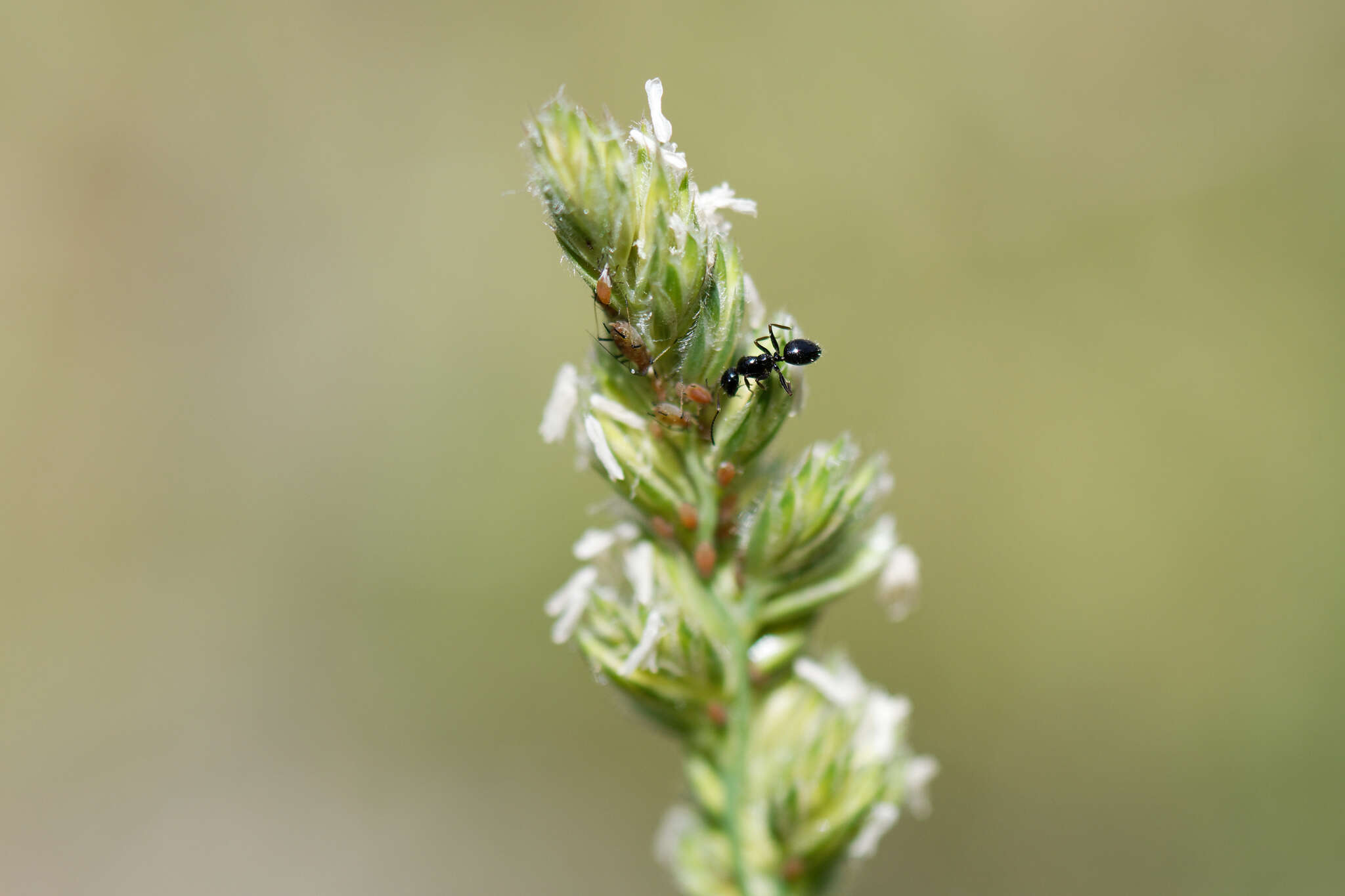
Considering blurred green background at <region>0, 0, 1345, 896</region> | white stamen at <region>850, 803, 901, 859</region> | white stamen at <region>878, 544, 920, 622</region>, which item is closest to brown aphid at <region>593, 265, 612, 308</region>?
white stamen at <region>878, 544, 920, 622</region>

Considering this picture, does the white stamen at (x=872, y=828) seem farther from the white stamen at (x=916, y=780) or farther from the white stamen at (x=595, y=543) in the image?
the white stamen at (x=595, y=543)

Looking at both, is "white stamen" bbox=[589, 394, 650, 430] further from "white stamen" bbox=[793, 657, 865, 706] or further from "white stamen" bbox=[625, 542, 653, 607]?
"white stamen" bbox=[793, 657, 865, 706]

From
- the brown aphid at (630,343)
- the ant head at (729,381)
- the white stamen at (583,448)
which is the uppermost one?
the brown aphid at (630,343)

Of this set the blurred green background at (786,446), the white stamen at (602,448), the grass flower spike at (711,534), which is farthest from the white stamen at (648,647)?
the blurred green background at (786,446)

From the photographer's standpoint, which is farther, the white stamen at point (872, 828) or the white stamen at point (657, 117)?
the white stamen at point (872, 828)

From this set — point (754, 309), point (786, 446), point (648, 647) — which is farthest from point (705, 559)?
point (786, 446)

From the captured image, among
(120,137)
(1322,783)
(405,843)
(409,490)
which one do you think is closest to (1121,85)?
(1322,783)
